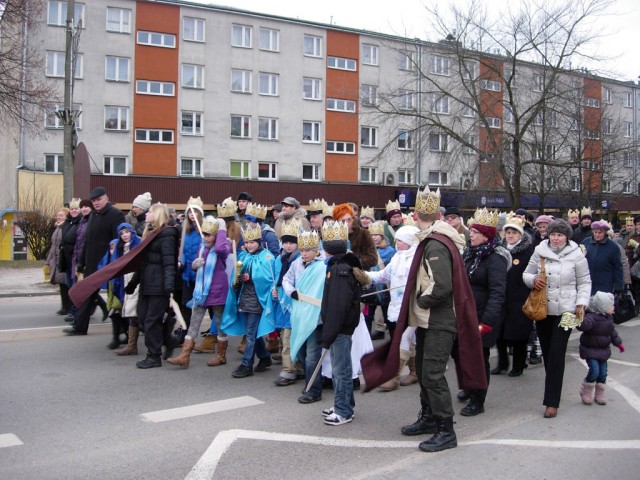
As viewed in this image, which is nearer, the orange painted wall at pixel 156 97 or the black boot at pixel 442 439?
the black boot at pixel 442 439

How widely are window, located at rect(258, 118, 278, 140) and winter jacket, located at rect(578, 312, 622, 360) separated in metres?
33.6

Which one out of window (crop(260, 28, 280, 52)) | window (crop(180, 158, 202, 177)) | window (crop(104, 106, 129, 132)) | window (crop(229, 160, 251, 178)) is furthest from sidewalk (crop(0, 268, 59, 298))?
window (crop(260, 28, 280, 52))

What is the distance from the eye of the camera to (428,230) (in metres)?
5.34

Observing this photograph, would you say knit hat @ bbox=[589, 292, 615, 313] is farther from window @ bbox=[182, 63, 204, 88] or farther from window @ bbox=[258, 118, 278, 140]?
window @ bbox=[258, 118, 278, 140]

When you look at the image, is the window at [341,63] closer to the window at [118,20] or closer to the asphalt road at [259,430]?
the window at [118,20]

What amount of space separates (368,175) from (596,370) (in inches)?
1438

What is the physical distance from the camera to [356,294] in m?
6.02

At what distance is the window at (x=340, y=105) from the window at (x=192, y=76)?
828 cm

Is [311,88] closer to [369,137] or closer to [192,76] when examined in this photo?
[369,137]

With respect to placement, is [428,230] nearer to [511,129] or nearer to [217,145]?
[511,129]

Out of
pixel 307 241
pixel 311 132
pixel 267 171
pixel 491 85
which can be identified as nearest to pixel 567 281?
pixel 307 241

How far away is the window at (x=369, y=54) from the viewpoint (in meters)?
42.1

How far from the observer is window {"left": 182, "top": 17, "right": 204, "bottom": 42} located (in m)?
36.9

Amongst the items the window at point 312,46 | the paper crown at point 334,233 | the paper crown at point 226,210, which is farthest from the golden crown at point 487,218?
the window at point 312,46
